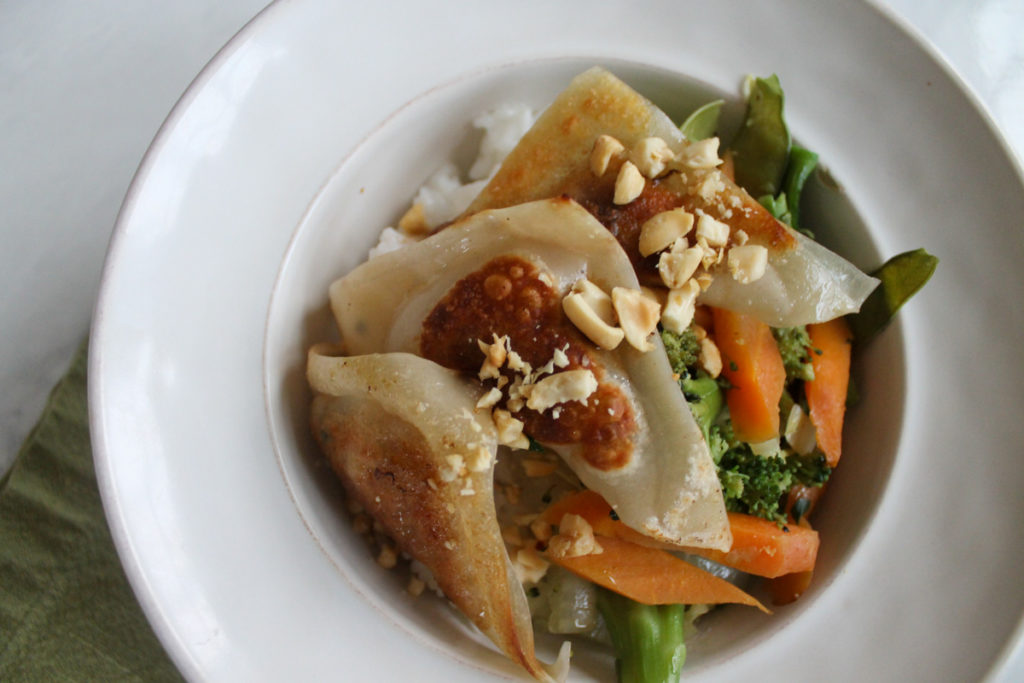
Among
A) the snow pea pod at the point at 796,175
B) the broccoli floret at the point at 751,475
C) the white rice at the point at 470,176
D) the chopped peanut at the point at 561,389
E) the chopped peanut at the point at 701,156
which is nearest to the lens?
the chopped peanut at the point at 561,389

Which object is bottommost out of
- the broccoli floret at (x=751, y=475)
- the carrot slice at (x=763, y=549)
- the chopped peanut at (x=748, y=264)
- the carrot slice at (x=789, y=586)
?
the carrot slice at (x=789, y=586)

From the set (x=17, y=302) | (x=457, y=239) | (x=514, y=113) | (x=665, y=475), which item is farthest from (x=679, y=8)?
(x=17, y=302)

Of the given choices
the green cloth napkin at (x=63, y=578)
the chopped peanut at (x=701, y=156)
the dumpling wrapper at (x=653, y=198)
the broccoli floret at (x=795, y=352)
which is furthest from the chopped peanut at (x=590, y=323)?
the green cloth napkin at (x=63, y=578)

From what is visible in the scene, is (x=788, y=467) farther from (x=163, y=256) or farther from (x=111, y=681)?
(x=111, y=681)

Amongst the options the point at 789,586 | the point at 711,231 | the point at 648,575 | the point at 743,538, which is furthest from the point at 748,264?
the point at 789,586

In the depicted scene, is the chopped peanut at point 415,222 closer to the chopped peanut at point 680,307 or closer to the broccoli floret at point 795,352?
the chopped peanut at point 680,307

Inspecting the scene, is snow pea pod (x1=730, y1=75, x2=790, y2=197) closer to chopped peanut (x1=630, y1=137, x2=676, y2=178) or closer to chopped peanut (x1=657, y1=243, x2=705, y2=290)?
chopped peanut (x1=630, y1=137, x2=676, y2=178)
